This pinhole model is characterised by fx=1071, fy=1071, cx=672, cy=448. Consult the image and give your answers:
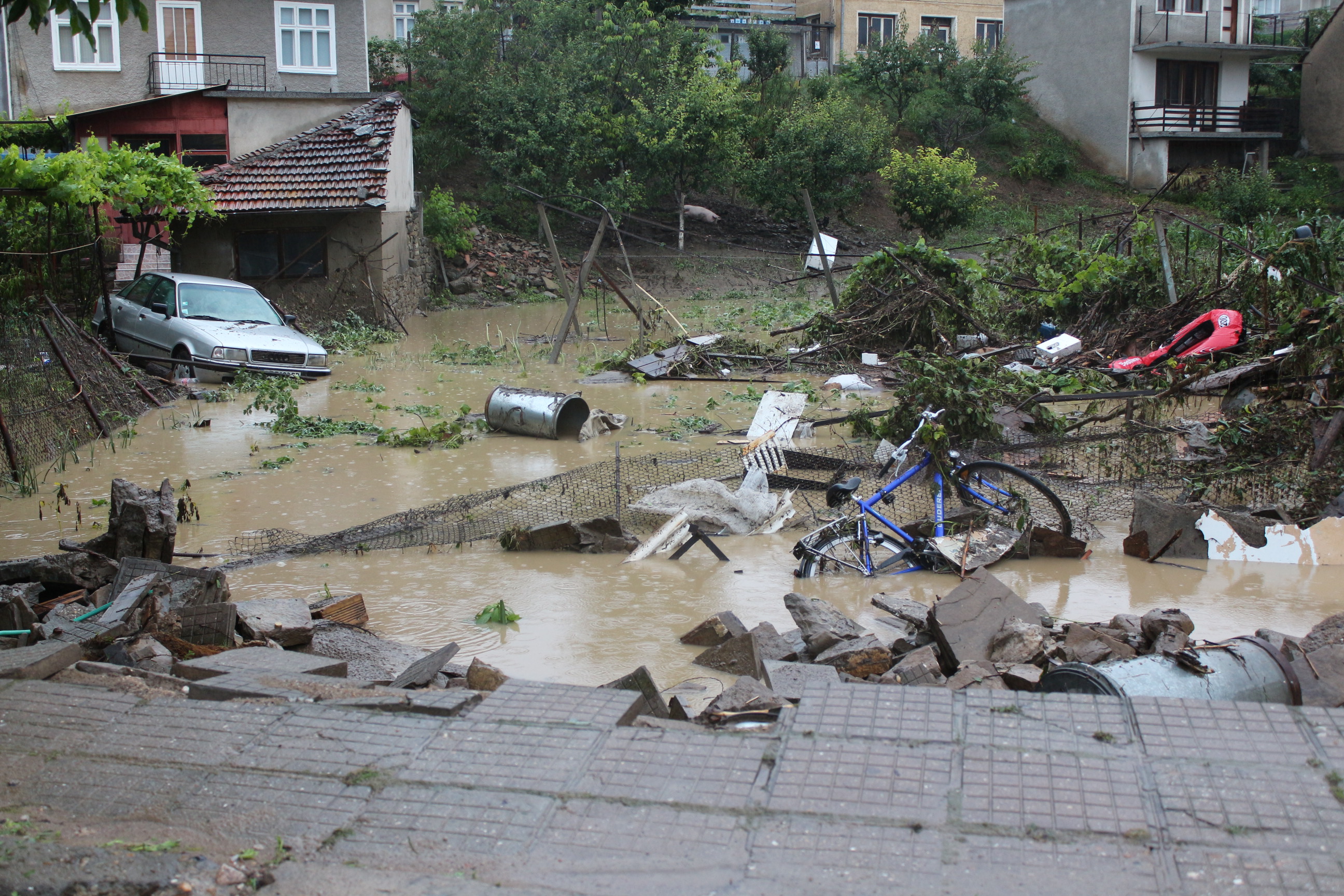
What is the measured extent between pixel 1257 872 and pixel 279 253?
71.1 feet

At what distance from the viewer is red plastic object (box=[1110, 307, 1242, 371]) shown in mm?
12750

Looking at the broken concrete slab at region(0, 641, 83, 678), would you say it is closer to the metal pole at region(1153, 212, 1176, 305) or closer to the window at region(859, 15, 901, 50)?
the metal pole at region(1153, 212, 1176, 305)

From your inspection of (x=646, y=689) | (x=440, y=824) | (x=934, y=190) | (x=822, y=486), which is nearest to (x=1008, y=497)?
(x=822, y=486)

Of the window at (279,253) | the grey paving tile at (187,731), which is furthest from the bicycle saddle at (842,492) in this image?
the window at (279,253)

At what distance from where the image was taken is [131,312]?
1597 centimetres

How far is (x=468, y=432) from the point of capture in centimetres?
1243

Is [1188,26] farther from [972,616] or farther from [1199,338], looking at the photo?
[972,616]

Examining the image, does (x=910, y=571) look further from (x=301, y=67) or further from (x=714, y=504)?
(x=301, y=67)

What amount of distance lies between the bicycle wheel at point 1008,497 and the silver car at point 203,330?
11.0 meters

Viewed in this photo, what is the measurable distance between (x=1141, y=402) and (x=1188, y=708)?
7.39 m

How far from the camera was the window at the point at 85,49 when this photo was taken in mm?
23375

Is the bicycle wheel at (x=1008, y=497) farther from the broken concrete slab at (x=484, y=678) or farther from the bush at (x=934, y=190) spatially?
the bush at (x=934, y=190)

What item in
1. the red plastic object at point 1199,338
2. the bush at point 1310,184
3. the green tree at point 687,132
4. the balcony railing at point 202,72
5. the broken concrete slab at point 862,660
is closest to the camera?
the broken concrete slab at point 862,660

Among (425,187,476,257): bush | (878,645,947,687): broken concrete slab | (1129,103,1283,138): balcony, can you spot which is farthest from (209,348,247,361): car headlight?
(1129,103,1283,138): balcony
